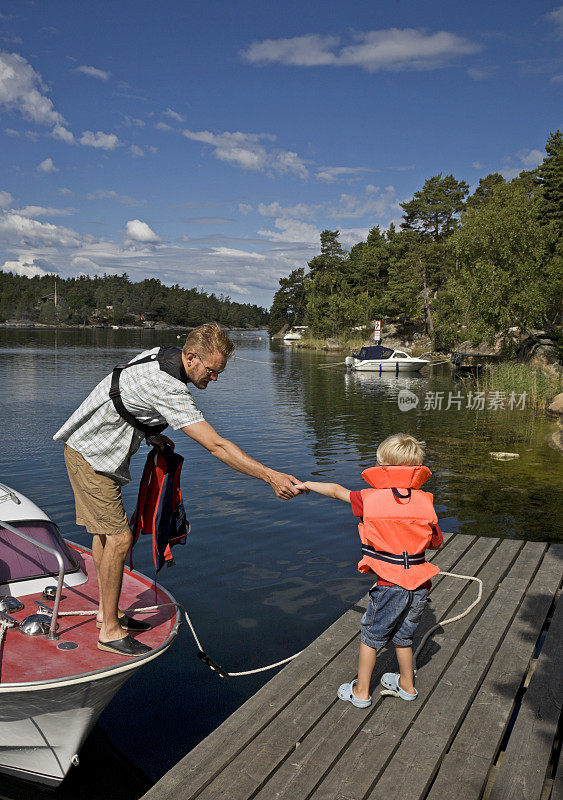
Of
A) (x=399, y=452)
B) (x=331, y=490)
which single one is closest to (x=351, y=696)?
(x=331, y=490)

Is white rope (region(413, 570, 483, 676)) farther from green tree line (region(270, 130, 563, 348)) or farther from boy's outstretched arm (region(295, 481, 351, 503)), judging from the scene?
green tree line (region(270, 130, 563, 348))

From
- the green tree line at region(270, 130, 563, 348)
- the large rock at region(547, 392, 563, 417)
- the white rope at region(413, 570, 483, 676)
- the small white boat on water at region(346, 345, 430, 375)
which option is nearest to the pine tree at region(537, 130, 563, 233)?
the green tree line at region(270, 130, 563, 348)

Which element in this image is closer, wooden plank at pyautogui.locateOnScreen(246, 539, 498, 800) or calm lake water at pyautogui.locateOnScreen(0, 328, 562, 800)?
wooden plank at pyautogui.locateOnScreen(246, 539, 498, 800)

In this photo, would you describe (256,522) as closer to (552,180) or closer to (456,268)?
(552,180)

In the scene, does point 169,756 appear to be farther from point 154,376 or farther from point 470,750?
point 154,376

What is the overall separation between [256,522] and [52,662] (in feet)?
23.1

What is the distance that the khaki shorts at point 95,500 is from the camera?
4488 millimetres

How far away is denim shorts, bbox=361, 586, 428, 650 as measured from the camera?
4098 mm

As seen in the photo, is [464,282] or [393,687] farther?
[464,282]

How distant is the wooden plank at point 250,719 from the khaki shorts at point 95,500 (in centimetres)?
153

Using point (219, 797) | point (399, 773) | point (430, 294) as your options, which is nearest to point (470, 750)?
point (399, 773)

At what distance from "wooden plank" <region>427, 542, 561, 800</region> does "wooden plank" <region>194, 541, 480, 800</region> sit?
0.86m

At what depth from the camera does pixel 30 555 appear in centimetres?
580

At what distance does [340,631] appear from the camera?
17.5 feet
